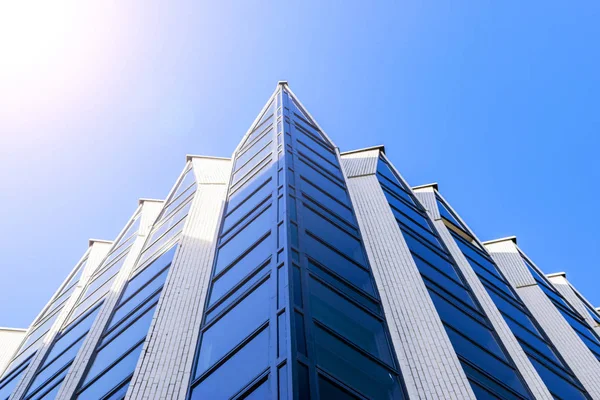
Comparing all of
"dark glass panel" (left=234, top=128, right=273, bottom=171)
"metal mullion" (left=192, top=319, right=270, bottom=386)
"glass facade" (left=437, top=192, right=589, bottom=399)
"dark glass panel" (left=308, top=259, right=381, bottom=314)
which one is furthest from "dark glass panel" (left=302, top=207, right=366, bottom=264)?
"dark glass panel" (left=234, top=128, right=273, bottom=171)

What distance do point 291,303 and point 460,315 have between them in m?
6.10

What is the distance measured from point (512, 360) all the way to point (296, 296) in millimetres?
6240

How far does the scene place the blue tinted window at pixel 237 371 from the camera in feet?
27.3

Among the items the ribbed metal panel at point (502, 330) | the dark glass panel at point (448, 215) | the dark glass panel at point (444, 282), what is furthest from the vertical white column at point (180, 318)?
the dark glass panel at point (448, 215)

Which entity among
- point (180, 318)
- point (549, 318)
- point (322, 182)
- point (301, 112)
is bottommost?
point (180, 318)

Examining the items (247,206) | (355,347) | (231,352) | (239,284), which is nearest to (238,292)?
(239,284)

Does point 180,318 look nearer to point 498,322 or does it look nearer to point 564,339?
point 498,322

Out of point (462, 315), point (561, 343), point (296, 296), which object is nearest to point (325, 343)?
point (296, 296)

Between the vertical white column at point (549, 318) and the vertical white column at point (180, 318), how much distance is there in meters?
9.80

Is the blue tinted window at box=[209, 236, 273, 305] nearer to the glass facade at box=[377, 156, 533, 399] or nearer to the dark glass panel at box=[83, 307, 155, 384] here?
the dark glass panel at box=[83, 307, 155, 384]

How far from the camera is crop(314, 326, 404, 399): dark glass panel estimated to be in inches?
332

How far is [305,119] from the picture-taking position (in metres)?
23.9

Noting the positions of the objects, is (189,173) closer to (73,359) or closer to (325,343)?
(73,359)

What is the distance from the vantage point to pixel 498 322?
14.6 meters
